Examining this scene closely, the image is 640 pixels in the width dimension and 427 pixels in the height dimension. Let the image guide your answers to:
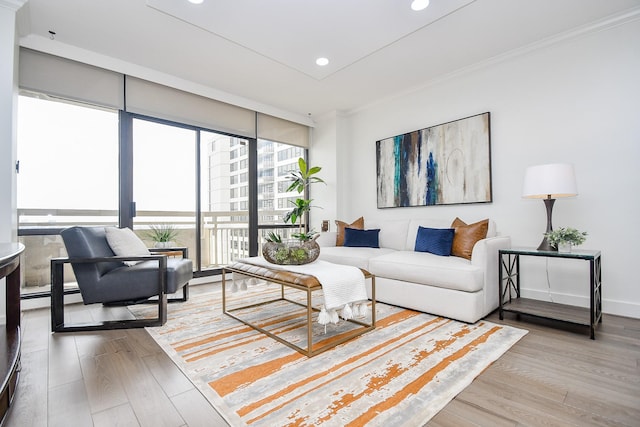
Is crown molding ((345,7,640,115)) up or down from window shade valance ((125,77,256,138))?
up

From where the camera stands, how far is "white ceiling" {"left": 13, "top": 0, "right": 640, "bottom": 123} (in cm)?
254

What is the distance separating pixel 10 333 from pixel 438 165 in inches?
160

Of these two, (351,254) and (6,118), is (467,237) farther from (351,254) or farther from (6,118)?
(6,118)

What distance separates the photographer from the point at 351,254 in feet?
11.7

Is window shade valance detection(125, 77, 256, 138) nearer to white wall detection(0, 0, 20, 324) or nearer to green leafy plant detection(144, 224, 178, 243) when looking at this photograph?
white wall detection(0, 0, 20, 324)

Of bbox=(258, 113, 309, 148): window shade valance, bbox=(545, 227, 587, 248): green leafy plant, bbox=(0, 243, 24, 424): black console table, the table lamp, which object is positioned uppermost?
bbox=(258, 113, 309, 148): window shade valance

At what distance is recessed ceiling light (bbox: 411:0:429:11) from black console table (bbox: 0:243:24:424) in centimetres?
301

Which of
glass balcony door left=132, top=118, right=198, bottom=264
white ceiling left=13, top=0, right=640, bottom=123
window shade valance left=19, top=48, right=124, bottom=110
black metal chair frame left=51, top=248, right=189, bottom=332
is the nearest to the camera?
black metal chair frame left=51, top=248, right=189, bottom=332

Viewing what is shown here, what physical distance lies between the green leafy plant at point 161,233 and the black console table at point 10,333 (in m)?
2.23

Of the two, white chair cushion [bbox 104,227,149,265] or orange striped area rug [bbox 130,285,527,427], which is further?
white chair cushion [bbox 104,227,149,265]

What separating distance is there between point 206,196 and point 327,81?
227 cm

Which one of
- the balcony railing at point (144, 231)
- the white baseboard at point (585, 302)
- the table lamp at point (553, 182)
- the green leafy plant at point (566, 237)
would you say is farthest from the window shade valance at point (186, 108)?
the white baseboard at point (585, 302)

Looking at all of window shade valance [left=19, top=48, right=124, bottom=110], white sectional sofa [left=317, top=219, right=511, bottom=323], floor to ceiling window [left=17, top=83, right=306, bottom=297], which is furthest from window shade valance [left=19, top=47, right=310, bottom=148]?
white sectional sofa [left=317, top=219, right=511, bottom=323]

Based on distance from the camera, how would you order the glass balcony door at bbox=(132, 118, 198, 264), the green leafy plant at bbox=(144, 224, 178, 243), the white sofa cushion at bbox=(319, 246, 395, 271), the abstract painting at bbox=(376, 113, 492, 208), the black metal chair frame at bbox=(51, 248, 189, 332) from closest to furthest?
the black metal chair frame at bbox=(51, 248, 189, 332) < the white sofa cushion at bbox=(319, 246, 395, 271) < the abstract painting at bbox=(376, 113, 492, 208) < the glass balcony door at bbox=(132, 118, 198, 264) < the green leafy plant at bbox=(144, 224, 178, 243)
